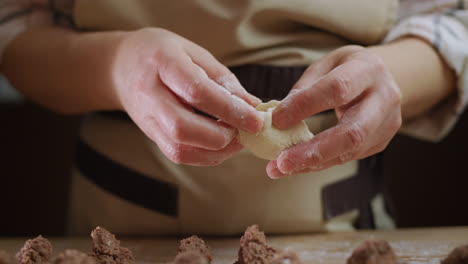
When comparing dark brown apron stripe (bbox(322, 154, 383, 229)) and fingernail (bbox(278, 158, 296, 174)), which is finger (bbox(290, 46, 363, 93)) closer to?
fingernail (bbox(278, 158, 296, 174))

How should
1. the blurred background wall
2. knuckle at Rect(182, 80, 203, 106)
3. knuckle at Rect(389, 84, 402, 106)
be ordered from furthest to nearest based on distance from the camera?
the blurred background wall → knuckle at Rect(389, 84, 402, 106) → knuckle at Rect(182, 80, 203, 106)

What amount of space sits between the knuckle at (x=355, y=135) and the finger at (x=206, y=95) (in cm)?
12

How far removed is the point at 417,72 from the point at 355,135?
0.32 m

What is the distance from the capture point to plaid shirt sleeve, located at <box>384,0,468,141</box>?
1.05m

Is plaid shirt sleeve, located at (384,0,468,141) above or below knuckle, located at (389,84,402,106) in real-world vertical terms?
above

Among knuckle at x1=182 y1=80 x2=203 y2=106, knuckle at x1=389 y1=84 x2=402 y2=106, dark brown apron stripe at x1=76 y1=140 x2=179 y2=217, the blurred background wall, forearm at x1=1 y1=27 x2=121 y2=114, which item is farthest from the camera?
the blurred background wall

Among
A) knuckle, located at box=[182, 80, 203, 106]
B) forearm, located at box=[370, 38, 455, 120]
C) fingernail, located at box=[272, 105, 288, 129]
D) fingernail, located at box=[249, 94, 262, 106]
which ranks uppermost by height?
forearm, located at box=[370, 38, 455, 120]

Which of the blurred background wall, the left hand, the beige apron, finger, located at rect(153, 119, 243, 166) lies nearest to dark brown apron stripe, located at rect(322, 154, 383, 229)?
the beige apron

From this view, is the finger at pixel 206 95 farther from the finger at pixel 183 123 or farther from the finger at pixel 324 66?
the finger at pixel 324 66

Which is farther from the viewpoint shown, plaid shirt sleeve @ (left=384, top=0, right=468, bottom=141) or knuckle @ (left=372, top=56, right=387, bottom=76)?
plaid shirt sleeve @ (left=384, top=0, right=468, bottom=141)

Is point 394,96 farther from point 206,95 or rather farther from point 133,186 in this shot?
point 133,186

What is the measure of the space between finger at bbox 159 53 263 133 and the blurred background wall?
1.08m

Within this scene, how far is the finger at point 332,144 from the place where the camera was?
2.46ft

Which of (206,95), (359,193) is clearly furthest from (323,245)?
(206,95)
